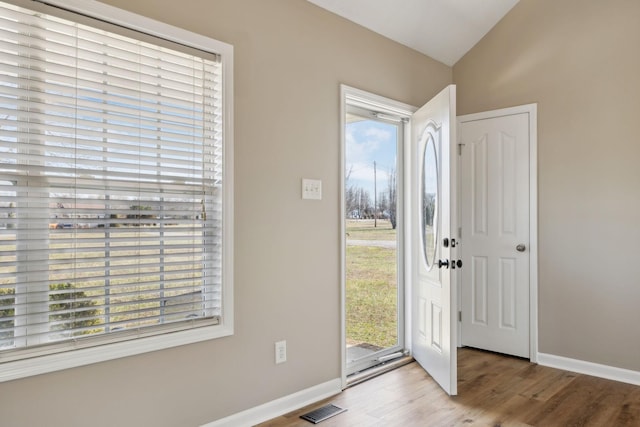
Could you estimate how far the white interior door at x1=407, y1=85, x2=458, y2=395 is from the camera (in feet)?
9.34

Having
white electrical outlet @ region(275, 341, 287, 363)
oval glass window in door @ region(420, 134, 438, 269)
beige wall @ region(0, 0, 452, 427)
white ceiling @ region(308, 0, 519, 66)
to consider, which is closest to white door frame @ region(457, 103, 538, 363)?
white ceiling @ region(308, 0, 519, 66)

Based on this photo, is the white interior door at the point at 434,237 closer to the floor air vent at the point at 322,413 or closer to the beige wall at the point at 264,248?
the beige wall at the point at 264,248

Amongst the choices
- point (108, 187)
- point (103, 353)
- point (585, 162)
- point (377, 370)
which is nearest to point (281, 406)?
point (377, 370)

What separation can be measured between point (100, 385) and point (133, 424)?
0.26 m

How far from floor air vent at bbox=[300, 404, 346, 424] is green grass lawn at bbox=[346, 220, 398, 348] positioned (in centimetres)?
79

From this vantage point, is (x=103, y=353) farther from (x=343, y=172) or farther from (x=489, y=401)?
(x=489, y=401)

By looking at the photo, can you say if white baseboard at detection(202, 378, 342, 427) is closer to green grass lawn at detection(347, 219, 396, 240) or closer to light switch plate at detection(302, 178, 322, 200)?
green grass lawn at detection(347, 219, 396, 240)

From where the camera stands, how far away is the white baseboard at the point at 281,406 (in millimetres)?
2363

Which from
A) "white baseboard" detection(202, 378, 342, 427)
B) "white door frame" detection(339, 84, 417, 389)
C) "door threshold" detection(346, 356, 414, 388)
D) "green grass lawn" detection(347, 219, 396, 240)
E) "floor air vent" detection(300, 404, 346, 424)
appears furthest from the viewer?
"green grass lawn" detection(347, 219, 396, 240)

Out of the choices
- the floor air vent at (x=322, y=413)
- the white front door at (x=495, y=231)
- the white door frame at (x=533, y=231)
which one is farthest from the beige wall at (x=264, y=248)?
the white door frame at (x=533, y=231)

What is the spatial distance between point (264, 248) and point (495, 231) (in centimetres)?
225

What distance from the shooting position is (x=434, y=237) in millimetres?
3186

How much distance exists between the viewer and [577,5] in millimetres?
3348

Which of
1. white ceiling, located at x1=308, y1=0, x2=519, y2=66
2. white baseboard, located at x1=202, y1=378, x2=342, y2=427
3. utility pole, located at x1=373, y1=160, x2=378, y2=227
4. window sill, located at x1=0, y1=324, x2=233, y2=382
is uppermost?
white ceiling, located at x1=308, y1=0, x2=519, y2=66
